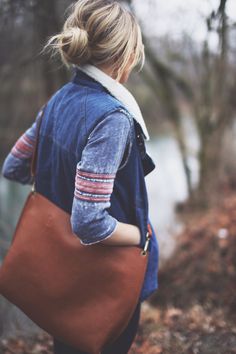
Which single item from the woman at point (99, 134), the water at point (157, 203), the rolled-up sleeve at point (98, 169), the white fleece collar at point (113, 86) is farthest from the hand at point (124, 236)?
the water at point (157, 203)

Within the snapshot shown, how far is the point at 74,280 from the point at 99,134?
59 cm

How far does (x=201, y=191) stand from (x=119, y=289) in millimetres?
6437

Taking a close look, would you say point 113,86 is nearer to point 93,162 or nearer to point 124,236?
point 93,162

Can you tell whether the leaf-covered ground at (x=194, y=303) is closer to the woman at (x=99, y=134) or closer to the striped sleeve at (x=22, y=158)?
the striped sleeve at (x=22, y=158)

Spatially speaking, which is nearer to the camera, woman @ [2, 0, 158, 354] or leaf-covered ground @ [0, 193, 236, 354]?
woman @ [2, 0, 158, 354]

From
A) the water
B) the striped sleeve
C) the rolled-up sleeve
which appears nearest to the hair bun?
the rolled-up sleeve

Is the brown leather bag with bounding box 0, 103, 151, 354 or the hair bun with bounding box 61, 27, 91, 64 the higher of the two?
the hair bun with bounding box 61, 27, 91, 64

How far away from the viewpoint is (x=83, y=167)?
4.38 feet

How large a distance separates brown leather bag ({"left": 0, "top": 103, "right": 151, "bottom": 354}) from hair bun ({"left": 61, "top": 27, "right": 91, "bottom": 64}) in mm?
589

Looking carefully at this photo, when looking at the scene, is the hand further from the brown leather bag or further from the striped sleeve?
the striped sleeve

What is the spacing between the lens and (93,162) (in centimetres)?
132

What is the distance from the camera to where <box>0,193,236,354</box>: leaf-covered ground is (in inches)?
103

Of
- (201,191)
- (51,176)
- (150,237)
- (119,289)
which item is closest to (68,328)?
(119,289)

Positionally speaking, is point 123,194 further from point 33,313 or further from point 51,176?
point 33,313
